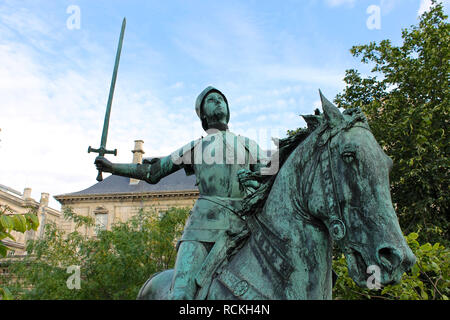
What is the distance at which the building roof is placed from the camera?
102 feet

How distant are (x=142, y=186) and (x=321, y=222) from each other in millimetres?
31772

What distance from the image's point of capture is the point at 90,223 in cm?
1838

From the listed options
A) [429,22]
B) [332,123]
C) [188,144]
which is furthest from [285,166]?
[429,22]

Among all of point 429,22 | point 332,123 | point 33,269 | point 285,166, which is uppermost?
point 429,22

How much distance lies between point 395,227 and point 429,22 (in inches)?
634

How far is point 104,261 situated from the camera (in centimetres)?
1647

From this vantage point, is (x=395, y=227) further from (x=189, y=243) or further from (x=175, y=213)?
(x=175, y=213)

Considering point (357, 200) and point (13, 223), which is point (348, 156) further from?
point (13, 223)

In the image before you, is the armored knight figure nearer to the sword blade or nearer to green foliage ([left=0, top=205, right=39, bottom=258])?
the sword blade

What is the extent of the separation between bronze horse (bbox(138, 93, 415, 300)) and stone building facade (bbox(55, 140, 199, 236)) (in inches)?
1083

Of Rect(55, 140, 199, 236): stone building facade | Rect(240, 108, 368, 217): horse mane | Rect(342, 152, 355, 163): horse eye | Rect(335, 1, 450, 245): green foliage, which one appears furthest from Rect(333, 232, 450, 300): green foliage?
Rect(55, 140, 199, 236): stone building facade

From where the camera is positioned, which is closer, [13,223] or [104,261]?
[13,223]

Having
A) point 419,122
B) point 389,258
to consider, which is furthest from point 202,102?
point 419,122

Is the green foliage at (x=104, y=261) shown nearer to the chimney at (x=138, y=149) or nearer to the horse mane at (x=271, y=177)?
the horse mane at (x=271, y=177)
